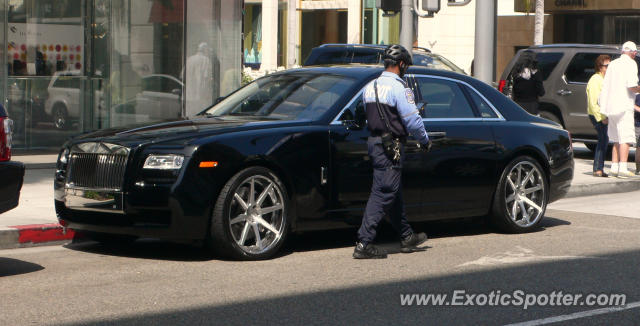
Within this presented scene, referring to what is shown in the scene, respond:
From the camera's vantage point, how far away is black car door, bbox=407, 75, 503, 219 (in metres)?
9.41

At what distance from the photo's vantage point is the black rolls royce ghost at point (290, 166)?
317 inches

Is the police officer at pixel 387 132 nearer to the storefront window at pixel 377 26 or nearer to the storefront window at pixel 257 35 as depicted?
the storefront window at pixel 377 26

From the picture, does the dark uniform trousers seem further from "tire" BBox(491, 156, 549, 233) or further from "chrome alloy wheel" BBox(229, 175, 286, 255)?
"tire" BBox(491, 156, 549, 233)

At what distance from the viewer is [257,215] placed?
329 inches

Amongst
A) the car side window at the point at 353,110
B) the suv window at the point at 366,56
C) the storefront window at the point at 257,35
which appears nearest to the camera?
the car side window at the point at 353,110

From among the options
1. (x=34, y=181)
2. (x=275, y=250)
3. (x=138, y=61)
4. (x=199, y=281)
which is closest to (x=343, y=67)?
(x=275, y=250)

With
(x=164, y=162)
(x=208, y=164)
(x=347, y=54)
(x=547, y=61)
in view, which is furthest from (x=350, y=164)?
(x=347, y=54)

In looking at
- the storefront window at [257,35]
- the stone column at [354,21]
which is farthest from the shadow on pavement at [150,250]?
the storefront window at [257,35]

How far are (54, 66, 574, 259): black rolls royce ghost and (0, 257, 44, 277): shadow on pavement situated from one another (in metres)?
0.52

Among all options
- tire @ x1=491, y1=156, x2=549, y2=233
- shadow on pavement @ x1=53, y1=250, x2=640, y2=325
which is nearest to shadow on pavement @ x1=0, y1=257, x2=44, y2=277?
shadow on pavement @ x1=53, y1=250, x2=640, y2=325

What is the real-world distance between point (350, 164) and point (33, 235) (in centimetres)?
280

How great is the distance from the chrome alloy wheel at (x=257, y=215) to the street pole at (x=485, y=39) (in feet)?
24.7

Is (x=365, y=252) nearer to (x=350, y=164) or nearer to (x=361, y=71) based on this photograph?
Answer: (x=350, y=164)

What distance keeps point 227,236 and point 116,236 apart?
55.8 inches
